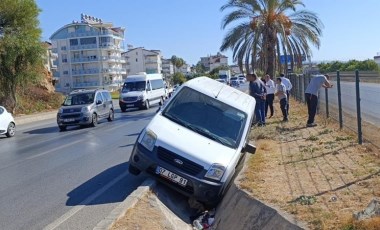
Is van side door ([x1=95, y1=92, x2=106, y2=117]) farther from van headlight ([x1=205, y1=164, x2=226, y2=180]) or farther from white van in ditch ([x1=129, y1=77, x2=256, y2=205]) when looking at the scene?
van headlight ([x1=205, y1=164, x2=226, y2=180])

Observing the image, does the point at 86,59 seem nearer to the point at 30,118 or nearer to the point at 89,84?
the point at 89,84

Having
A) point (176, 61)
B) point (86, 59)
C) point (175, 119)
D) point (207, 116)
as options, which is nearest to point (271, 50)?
point (207, 116)

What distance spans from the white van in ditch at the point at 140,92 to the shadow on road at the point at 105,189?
73.9 feet

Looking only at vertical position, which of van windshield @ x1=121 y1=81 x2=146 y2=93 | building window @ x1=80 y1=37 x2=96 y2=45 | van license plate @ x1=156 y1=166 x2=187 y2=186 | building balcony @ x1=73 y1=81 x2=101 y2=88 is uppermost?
building window @ x1=80 y1=37 x2=96 y2=45

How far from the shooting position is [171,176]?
24.4 ft

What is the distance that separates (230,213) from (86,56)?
358 feet

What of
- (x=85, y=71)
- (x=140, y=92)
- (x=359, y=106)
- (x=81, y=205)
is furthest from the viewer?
(x=85, y=71)

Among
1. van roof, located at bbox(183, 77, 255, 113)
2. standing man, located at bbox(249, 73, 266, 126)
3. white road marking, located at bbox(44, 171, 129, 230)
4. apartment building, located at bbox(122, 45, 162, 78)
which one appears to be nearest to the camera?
white road marking, located at bbox(44, 171, 129, 230)

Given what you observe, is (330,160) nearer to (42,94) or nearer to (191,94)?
(191,94)

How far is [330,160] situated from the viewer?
8828mm

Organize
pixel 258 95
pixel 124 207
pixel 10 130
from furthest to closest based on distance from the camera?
pixel 10 130 < pixel 258 95 < pixel 124 207

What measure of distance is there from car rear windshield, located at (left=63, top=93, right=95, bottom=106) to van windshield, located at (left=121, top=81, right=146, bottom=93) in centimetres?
1060

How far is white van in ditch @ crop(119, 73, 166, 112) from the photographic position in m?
32.7

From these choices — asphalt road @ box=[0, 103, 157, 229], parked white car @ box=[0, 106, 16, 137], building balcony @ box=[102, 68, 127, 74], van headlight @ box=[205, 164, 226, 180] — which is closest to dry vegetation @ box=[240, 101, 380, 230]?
van headlight @ box=[205, 164, 226, 180]
